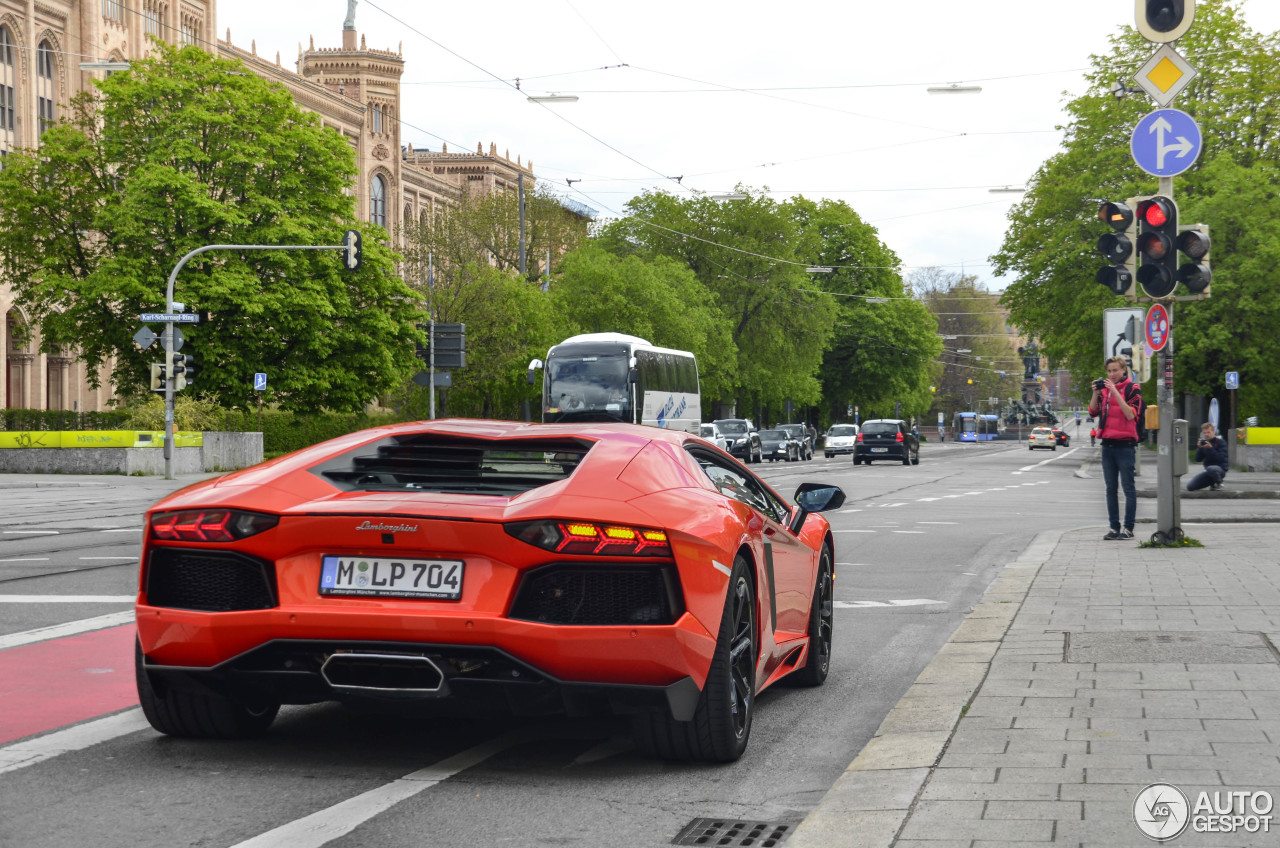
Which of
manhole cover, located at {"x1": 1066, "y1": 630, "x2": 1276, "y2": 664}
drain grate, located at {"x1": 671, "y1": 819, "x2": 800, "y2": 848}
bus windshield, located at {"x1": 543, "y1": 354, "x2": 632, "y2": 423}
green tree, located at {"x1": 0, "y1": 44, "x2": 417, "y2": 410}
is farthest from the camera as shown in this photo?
green tree, located at {"x1": 0, "y1": 44, "x2": 417, "y2": 410}

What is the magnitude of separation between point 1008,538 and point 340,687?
44.1 feet

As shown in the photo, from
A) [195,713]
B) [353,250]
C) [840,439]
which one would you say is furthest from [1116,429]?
[840,439]

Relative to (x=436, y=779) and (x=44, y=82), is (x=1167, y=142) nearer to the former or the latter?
(x=436, y=779)

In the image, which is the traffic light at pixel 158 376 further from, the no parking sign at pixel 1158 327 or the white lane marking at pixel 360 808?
the white lane marking at pixel 360 808

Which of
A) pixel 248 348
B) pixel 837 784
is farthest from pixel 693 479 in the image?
pixel 248 348

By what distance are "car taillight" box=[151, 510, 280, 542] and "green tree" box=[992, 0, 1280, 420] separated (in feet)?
140

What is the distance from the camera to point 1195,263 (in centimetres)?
1366

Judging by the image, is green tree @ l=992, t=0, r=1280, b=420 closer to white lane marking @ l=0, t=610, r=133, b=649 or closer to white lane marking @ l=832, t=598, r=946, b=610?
white lane marking @ l=832, t=598, r=946, b=610

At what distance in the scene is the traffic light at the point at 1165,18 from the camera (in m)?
12.7

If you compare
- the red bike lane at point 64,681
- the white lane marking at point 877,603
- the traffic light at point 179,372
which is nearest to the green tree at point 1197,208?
the traffic light at point 179,372

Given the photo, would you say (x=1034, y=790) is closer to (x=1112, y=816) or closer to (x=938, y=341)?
(x=1112, y=816)

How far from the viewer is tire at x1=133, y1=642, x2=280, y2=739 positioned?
541cm

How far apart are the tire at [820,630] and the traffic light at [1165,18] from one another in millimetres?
7389

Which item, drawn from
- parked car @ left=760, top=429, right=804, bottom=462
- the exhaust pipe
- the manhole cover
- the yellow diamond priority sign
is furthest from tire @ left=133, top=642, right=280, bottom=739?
parked car @ left=760, top=429, right=804, bottom=462
